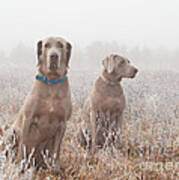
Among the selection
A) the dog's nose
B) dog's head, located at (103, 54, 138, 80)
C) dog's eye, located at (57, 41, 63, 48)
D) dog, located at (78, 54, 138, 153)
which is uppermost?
dog's eye, located at (57, 41, 63, 48)

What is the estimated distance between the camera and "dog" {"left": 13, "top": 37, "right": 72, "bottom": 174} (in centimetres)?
238

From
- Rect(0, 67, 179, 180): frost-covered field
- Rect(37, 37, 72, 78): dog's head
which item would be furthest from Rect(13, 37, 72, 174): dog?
Rect(0, 67, 179, 180): frost-covered field

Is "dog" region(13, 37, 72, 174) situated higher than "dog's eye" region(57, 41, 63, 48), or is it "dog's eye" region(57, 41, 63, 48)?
"dog's eye" region(57, 41, 63, 48)

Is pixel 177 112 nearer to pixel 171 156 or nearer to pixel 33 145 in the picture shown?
pixel 171 156

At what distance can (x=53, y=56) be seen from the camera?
2.37m

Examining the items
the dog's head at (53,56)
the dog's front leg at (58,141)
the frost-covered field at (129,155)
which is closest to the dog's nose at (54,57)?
the dog's head at (53,56)

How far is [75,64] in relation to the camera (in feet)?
175

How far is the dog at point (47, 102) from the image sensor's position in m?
2.38

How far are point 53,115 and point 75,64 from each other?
51313 mm

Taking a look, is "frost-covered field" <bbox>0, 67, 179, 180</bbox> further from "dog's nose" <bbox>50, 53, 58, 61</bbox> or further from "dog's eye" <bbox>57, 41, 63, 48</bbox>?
"dog's eye" <bbox>57, 41, 63, 48</bbox>

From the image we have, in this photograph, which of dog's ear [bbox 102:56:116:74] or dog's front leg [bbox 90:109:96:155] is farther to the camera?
dog's ear [bbox 102:56:116:74]

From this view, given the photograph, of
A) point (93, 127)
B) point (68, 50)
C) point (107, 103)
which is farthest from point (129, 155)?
point (68, 50)

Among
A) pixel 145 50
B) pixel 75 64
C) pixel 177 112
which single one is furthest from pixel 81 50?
pixel 177 112

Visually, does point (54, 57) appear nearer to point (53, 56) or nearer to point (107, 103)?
point (53, 56)
